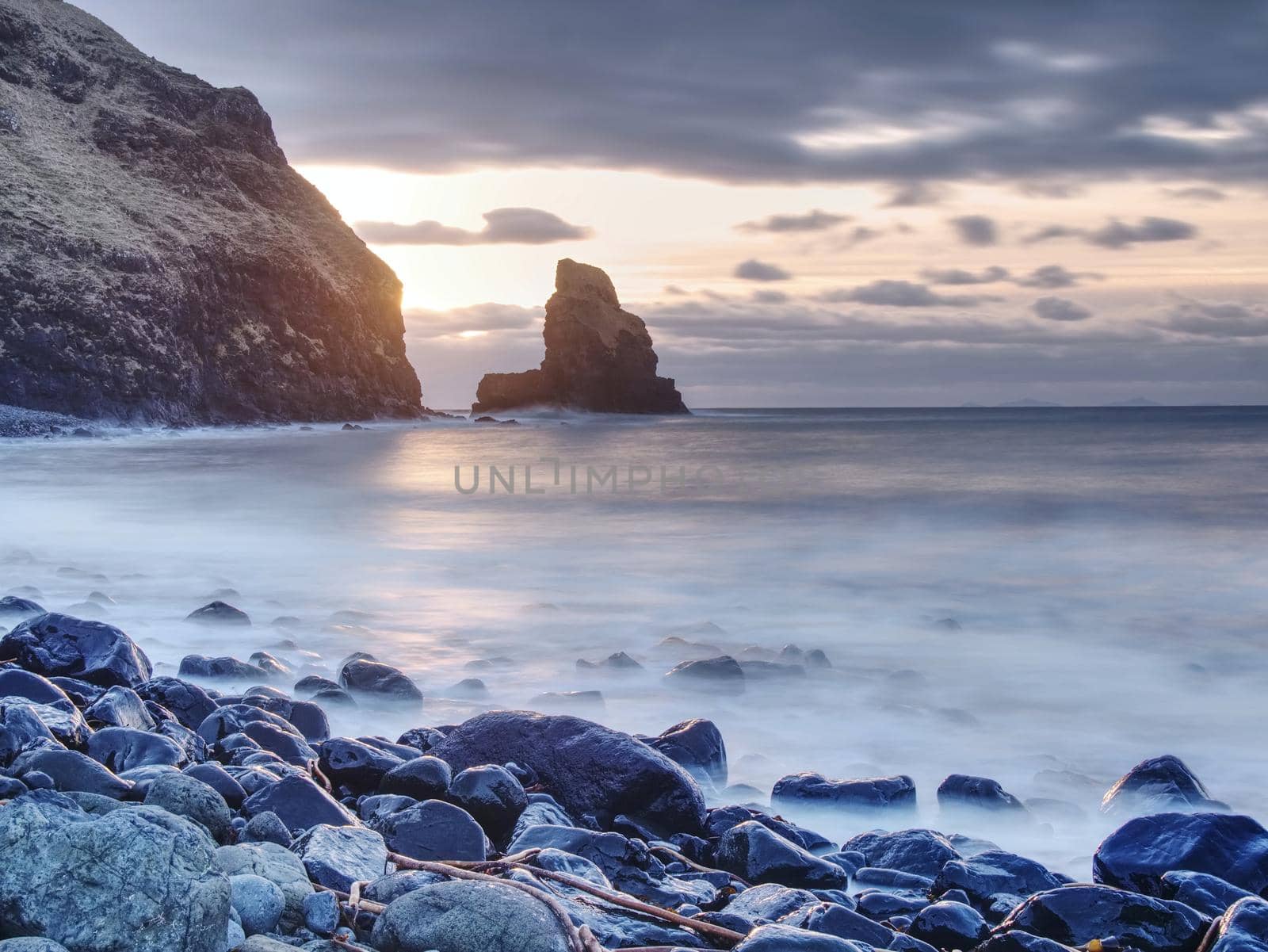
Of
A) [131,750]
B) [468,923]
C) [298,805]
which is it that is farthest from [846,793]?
[131,750]

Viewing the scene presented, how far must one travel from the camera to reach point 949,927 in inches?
121

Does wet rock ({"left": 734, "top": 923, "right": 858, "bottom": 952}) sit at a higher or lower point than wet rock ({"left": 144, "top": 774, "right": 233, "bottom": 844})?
lower

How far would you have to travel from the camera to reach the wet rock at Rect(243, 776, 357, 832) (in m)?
3.24

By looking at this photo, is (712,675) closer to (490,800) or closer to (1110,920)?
(490,800)

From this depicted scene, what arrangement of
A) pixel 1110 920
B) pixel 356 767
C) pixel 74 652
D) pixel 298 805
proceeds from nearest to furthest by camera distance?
pixel 1110 920 → pixel 298 805 → pixel 356 767 → pixel 74 652

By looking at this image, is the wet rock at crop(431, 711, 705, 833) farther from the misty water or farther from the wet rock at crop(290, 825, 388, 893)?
the wet rock at crop(290, 825, 388, 893)

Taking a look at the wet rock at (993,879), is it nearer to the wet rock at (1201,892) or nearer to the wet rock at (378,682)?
the wet rock at (1201,892)

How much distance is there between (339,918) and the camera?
253cm

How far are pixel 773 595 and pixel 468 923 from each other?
9.76 metres

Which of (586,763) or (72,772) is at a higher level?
(72,772)

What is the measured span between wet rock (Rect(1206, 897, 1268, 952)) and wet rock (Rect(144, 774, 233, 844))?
8.61 ft

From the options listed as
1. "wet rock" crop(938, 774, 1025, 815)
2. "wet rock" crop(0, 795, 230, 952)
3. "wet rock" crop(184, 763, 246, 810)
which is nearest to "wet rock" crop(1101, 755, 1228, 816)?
"wet rock" crop(938, 774, 1025, 815)

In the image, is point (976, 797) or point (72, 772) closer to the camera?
point (72, 772)

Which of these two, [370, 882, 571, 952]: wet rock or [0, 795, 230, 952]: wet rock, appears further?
[370, 882, 571, 952]: wet rock
